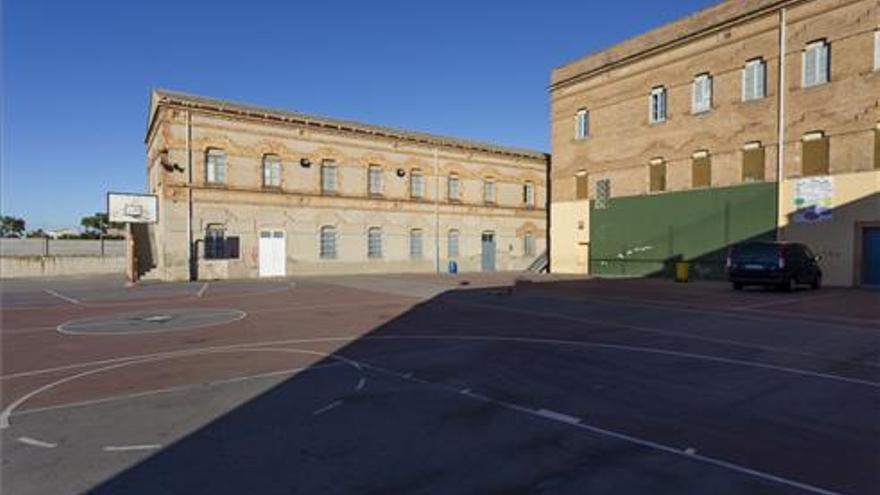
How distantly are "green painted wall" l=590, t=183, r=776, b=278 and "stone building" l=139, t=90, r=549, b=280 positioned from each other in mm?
10704

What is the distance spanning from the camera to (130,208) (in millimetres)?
29641

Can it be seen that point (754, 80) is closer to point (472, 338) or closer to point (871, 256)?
point (871, 256)

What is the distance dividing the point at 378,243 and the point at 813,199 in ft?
77.5

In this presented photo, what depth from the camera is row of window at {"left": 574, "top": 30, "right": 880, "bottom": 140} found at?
78.5 feet

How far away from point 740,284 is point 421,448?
20570mm

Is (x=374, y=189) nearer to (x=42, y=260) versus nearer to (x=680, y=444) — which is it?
(x=42, y=260)

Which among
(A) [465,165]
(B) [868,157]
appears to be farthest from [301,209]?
(B) [868,157]

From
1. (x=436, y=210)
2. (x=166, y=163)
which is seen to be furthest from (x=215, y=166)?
(x=436, y=210)

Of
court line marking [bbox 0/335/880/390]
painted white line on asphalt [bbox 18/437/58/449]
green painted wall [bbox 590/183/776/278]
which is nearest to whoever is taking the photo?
painted white line on asphalt [bbox 18/437/58/449]

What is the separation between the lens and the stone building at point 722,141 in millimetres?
23172

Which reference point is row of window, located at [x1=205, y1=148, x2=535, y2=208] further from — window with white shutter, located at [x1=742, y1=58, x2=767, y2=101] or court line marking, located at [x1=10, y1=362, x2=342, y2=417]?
court line marking, located at [x1=10, y1=362, x2=342, y2=417]

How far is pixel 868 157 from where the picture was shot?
22609mm

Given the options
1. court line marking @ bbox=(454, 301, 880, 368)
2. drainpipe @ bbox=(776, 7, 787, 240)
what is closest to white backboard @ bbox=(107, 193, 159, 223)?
court line marking @ bbox=(454, 301, 880, 368)

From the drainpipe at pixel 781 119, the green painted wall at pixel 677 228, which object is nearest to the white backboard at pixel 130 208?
the green painted wall at pixel 677 228
